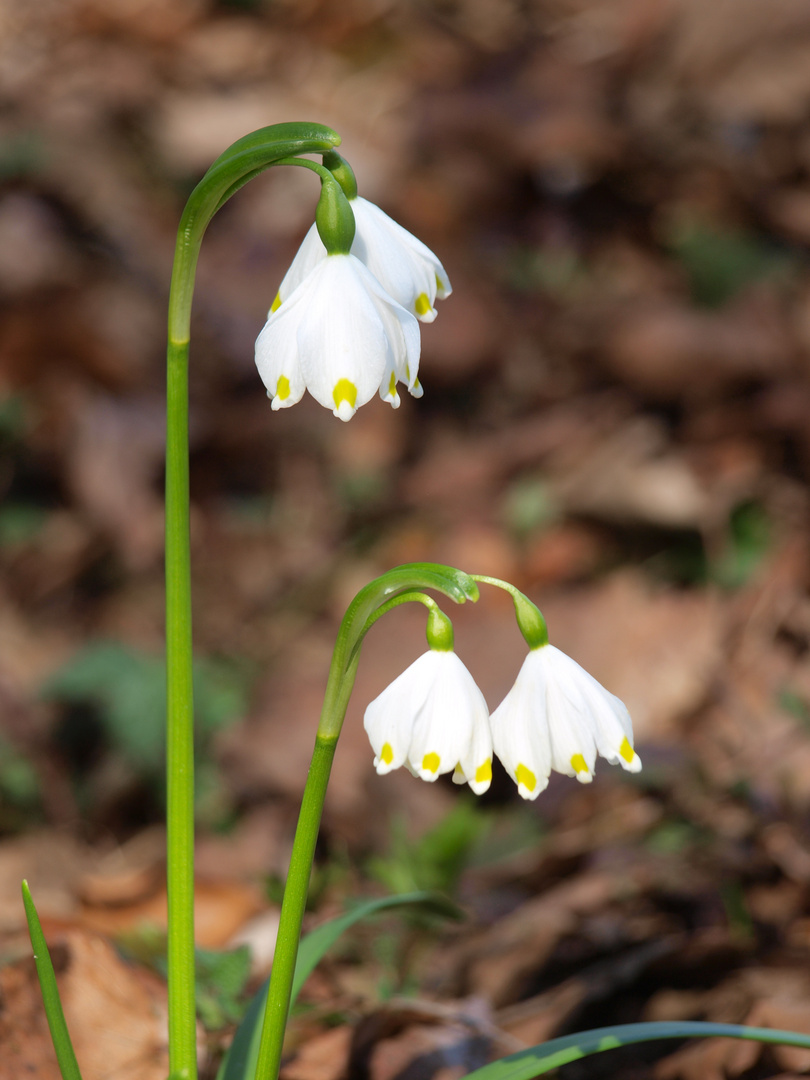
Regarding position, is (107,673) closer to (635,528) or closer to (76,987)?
(76,987)

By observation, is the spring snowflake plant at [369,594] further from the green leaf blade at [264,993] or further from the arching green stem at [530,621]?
the green leaf blade at [264,993]

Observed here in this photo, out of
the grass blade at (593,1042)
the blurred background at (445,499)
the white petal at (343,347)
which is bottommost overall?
the grass blade at (593,1042)

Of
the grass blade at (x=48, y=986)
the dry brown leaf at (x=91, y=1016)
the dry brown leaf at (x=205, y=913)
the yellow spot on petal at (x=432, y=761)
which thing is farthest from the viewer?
the dry brown leaf at (x=205, y=913)

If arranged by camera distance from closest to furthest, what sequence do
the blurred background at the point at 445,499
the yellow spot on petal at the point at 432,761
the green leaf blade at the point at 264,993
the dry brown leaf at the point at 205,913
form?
the yellow spot on petal at the point at 432,761, the green leaf blade at the point at 264,993, the blurred background at the point at 445,499, the dry brown leaf at the point at 205,913

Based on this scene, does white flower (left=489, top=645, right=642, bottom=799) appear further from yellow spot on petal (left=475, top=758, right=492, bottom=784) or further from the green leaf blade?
the green leaf blade

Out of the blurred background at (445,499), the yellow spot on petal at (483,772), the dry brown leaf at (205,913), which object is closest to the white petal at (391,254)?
the yellow spot on petal at (483,772)

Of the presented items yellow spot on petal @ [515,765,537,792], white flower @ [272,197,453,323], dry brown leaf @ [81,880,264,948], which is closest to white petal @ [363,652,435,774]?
yellow spot on petal @ [515,765,537,792]

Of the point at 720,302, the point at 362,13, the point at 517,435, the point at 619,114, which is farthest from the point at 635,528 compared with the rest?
the point at 362,13

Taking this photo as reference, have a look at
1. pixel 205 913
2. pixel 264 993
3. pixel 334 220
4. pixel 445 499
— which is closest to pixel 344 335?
pixel 334 220
